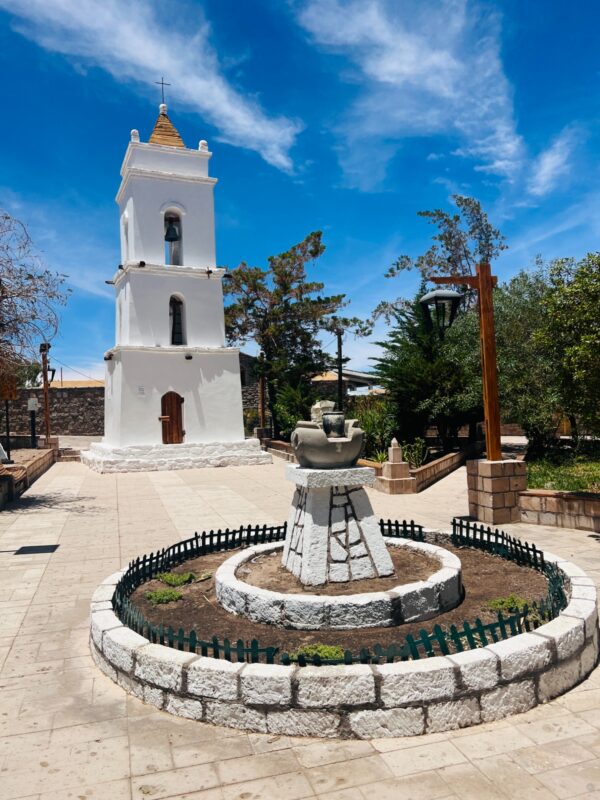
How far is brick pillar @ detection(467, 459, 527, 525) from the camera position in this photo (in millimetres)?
9094

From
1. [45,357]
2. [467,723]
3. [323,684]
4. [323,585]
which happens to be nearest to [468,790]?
[467,723]

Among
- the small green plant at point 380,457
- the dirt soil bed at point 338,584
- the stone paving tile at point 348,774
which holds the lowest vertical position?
the stone paving tile at point 348,774

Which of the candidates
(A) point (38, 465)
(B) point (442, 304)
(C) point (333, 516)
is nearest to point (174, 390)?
(A) point (38, 465)

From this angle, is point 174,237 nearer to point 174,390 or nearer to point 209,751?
point 174,390

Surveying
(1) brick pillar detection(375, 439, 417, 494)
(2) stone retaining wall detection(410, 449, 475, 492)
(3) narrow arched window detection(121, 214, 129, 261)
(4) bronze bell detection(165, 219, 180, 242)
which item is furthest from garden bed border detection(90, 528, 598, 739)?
(3) narrow arched window detection(121, 214, 129, 261)

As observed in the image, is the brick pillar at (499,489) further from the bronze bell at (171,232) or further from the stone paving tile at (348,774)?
the bronze bell at (171,232)

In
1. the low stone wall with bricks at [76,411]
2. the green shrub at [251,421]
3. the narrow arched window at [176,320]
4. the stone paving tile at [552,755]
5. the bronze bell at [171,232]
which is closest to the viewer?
the stone paving tile at [552,755]

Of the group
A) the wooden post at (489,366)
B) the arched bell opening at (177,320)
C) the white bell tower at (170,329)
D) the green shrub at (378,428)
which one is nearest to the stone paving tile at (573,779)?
the wooden post at (489,366)

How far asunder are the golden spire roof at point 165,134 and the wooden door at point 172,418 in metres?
9.22

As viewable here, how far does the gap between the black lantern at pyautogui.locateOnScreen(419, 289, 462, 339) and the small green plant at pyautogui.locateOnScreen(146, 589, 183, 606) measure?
456 centimetres

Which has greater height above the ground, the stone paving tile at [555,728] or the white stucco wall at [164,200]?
the white stucco wall at [164,200]

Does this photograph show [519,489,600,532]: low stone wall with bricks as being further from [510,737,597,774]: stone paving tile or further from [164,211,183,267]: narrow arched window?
[164,211,183,267]: narrow arched window

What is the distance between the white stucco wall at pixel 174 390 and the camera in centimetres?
1884

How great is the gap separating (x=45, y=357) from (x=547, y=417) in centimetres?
1975
